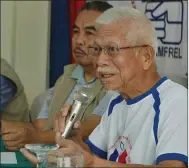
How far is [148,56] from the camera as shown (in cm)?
177

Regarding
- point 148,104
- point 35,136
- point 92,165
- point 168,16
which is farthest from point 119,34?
point 168,16

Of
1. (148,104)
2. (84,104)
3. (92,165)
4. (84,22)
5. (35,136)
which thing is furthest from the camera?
(84,22)

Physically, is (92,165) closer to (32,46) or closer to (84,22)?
(84,22)

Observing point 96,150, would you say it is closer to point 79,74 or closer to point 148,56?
point 148,56

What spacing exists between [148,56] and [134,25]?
117 millimetres

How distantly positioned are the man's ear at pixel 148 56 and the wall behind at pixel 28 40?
2248mm

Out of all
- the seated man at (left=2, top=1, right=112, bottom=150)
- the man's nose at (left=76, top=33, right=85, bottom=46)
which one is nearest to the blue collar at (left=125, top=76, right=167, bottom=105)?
the seated man at (left=2, top=1, right=112, bottom=150)

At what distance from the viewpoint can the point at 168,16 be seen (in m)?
2.93

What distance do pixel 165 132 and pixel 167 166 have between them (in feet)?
0.36

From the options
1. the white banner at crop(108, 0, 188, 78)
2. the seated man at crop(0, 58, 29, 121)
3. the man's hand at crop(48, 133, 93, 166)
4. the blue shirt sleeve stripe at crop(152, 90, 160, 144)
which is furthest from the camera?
the seated man at crop(0, 58, 29, 121)

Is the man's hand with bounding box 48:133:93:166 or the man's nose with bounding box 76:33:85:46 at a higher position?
the man's nose with bounding box 76:33:85:46

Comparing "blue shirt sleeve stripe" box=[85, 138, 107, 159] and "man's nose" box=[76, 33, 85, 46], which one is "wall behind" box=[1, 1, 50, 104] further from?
"blue shirt sleeve stripe" box=[85, 138, 107, 159]

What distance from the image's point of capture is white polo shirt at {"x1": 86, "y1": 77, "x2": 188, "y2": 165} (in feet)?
5.19

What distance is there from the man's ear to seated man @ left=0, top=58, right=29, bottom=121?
1.34 meters
